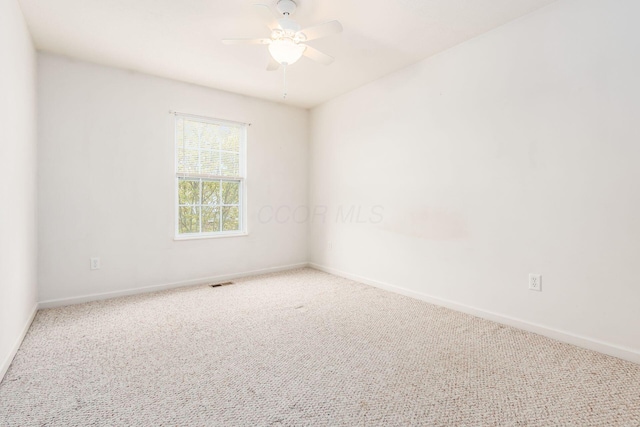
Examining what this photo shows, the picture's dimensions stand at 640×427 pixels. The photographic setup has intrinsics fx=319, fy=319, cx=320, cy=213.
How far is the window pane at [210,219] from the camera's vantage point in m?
4.11

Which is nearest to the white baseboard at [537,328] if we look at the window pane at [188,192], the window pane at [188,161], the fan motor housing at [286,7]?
the window pane at [188,192]

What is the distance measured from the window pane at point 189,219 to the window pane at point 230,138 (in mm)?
896

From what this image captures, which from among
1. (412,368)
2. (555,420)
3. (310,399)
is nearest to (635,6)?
(555,420)

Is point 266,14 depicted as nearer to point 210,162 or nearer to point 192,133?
point 192,133

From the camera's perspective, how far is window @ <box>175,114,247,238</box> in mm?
3904

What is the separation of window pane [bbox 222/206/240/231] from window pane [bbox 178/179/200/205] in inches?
15.3

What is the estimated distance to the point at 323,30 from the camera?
7.37 ft

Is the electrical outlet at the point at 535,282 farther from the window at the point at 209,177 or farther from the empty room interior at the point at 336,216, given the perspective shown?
the window at the point at 209,177

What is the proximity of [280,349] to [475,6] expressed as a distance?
289 cm

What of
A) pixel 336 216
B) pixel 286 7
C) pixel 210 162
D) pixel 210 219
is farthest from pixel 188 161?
pixel 286 7

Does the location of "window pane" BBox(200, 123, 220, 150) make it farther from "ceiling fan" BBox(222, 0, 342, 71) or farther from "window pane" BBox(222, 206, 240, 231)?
"ceiling fan" BBox(222, 0, 342, 71)

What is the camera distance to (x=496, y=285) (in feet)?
8.98

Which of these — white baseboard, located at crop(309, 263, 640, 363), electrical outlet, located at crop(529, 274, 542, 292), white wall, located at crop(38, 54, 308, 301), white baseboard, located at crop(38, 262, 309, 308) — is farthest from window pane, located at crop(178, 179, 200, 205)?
electrical outlet, located at crop(529, 274, 542, 292)

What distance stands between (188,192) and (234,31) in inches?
79.2
